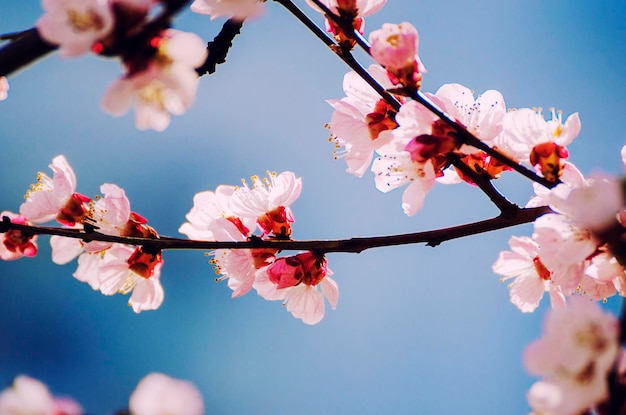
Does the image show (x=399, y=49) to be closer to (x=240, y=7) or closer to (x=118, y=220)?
(x=240, y=7)

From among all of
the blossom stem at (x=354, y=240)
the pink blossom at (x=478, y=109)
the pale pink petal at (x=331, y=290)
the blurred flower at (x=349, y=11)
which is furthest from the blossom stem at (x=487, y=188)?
the pale pink petal at (x=331, y=290)

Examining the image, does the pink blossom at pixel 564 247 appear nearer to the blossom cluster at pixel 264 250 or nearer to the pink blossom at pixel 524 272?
the pink blossom at pixel 524 272

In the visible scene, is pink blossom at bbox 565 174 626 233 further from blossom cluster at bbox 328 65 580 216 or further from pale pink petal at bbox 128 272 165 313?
pale pink petal at bbox 128 272 165 313

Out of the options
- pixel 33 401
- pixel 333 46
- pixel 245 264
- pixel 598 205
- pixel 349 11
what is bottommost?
pixel 33 401

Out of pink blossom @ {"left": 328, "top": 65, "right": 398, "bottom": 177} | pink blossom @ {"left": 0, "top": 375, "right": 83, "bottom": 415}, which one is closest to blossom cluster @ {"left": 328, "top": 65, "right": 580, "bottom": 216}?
pink blossom @ {"left": 328, "top": 65, "right": 398, "bottom": 177}

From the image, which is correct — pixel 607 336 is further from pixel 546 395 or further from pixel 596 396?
pixel 546 395

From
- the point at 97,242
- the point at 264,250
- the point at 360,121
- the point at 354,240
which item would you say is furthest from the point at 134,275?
the point at 360,121
